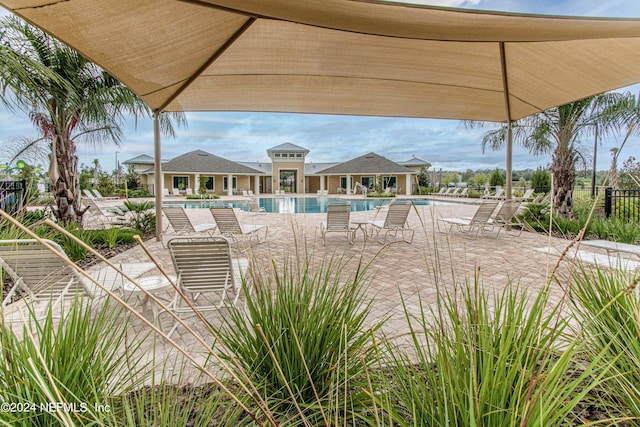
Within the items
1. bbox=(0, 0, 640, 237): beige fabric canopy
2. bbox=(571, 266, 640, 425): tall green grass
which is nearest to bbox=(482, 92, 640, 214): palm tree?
bbox=(0, 0, 640, 237): beige fabric canopy

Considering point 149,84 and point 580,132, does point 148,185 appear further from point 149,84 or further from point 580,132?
point 580,132

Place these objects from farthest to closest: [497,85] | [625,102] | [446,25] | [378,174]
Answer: [378,174]
[625,102]
[497,85]
[446,25]

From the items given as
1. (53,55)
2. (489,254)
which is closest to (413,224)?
(489,254)

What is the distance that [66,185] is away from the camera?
25.9 feet

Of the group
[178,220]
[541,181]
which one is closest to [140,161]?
[178,220]

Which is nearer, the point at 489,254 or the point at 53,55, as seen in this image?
the point at 489,254

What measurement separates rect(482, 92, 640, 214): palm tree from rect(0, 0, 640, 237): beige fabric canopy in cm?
353

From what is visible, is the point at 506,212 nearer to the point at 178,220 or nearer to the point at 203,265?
the point at 203,265

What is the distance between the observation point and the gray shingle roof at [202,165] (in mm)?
34156

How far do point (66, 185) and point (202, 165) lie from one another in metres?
28.5

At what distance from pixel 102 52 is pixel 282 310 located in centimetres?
390

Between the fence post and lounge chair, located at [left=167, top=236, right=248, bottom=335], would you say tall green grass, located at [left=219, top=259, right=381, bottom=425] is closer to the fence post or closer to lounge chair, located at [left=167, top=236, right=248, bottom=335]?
lounge chair, located at [left=167, top=236, right=248, bottom=335]

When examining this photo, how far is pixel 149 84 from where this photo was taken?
5.01 meters

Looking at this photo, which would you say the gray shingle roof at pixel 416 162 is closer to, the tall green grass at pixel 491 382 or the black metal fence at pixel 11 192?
the black metal fence at pixel 11 192
